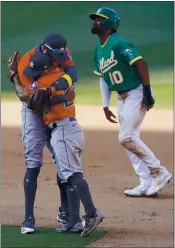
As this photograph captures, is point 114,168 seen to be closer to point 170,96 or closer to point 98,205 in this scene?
point 98,205

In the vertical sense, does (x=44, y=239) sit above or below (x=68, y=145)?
below

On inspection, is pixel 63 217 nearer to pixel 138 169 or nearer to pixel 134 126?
pixel 134 126

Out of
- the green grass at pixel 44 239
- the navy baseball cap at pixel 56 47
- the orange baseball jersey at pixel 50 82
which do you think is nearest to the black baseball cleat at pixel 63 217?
the green grass at pixel 44 239

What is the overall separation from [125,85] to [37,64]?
2.21 metres

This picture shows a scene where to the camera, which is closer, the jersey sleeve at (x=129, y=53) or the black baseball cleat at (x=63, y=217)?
the black baseball cleat at (x=63, y=217)

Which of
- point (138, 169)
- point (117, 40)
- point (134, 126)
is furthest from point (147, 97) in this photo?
point (138, 169)

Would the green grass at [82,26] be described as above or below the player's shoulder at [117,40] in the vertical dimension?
below

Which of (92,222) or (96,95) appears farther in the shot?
(96,95)

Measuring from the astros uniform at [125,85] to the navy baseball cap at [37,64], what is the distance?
196 cm

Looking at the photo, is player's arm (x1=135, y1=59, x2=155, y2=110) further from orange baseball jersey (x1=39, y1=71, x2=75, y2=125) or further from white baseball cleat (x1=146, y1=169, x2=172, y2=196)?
orange baseball jersey (x1=39, y1=71, x2=75, y2=125)

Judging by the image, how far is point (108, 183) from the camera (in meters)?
10.1

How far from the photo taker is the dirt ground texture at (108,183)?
286 inches

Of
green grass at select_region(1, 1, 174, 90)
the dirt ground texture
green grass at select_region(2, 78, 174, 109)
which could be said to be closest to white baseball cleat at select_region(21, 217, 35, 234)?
the dirt ground texture

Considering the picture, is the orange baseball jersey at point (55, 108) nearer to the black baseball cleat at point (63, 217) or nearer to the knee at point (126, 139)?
the black baseball cleat at point (63, 217)
